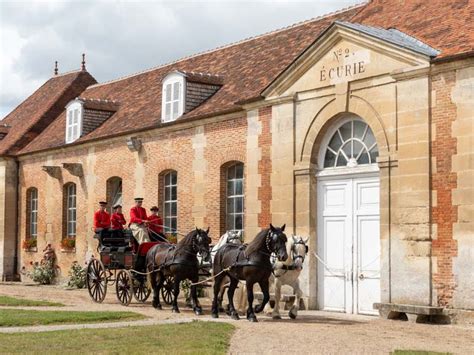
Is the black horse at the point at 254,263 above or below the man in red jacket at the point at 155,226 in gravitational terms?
below

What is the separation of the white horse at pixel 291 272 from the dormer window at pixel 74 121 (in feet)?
39.2

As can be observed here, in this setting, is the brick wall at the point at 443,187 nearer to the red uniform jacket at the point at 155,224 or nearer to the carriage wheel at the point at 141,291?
the red uniform jacket at the point at 155,224

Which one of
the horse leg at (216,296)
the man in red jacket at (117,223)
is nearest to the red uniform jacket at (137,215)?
the man in red jacket at (117,223)

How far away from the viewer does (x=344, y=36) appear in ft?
50.5

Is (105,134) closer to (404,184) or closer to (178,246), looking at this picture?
(178,246)

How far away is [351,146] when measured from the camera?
1575 centimetres

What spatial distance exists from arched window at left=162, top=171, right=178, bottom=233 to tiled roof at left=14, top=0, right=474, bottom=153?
146 centimetres

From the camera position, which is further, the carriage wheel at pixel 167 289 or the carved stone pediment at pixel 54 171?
the carved stone pediment at pixel 54 171

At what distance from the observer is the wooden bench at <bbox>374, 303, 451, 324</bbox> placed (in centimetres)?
1341

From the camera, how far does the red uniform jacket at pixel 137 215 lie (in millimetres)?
17781

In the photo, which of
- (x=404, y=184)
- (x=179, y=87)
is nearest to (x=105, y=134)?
(x=179, y=87)

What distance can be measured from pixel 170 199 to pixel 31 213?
8952 millimetres

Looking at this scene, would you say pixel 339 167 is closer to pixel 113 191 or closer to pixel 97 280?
pixel 97 280

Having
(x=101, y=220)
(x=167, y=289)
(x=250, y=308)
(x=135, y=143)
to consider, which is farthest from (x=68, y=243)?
(x=250, y=308)
